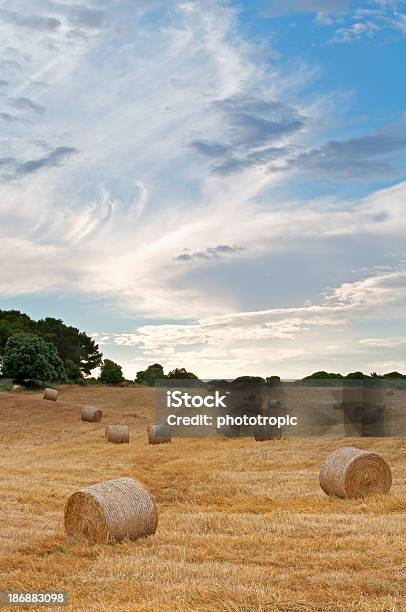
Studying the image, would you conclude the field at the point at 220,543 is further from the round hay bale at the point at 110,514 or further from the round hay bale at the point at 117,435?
the round hay bale at the point at 117,435

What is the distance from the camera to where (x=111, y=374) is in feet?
308

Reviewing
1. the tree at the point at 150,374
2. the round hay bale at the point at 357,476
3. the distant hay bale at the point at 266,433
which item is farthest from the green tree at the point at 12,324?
the round hay bale at the point at 357,476

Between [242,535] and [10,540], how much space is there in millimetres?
4214

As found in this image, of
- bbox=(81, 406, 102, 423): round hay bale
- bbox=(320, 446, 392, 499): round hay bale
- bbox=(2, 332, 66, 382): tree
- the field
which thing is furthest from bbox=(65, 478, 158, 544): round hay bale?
bbox=(2, 332, 66, 382): tree

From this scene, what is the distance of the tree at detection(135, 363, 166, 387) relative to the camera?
322 ft

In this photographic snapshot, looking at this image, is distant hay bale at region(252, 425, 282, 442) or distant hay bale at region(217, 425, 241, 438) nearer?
distant hay bale at region(252, 425, 282, 442)

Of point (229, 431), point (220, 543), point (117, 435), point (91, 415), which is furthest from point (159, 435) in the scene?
point (220, 543)

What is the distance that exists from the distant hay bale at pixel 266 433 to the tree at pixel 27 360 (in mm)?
41315

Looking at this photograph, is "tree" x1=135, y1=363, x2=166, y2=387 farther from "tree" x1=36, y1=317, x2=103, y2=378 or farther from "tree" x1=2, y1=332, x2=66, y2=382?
"tree" x1=2, y1=332, x2=66, y2=382

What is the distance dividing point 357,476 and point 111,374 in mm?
76217

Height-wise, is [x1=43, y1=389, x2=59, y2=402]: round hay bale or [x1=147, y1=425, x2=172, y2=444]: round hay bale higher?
[x1=43, y1=389, x2=59, y2=402]: round hay bale

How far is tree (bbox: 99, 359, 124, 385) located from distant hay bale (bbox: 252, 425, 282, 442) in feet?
181

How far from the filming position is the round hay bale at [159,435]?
123 ft

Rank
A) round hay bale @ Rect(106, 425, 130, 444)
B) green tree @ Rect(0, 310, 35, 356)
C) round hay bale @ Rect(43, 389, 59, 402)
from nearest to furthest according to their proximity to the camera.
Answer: round hay bale @ Rect(106, 425, 130, 444) → round hay bale @ Rect(43, 389, 59, 402) → green tree @ Rect(0, 310, 35, 356)
